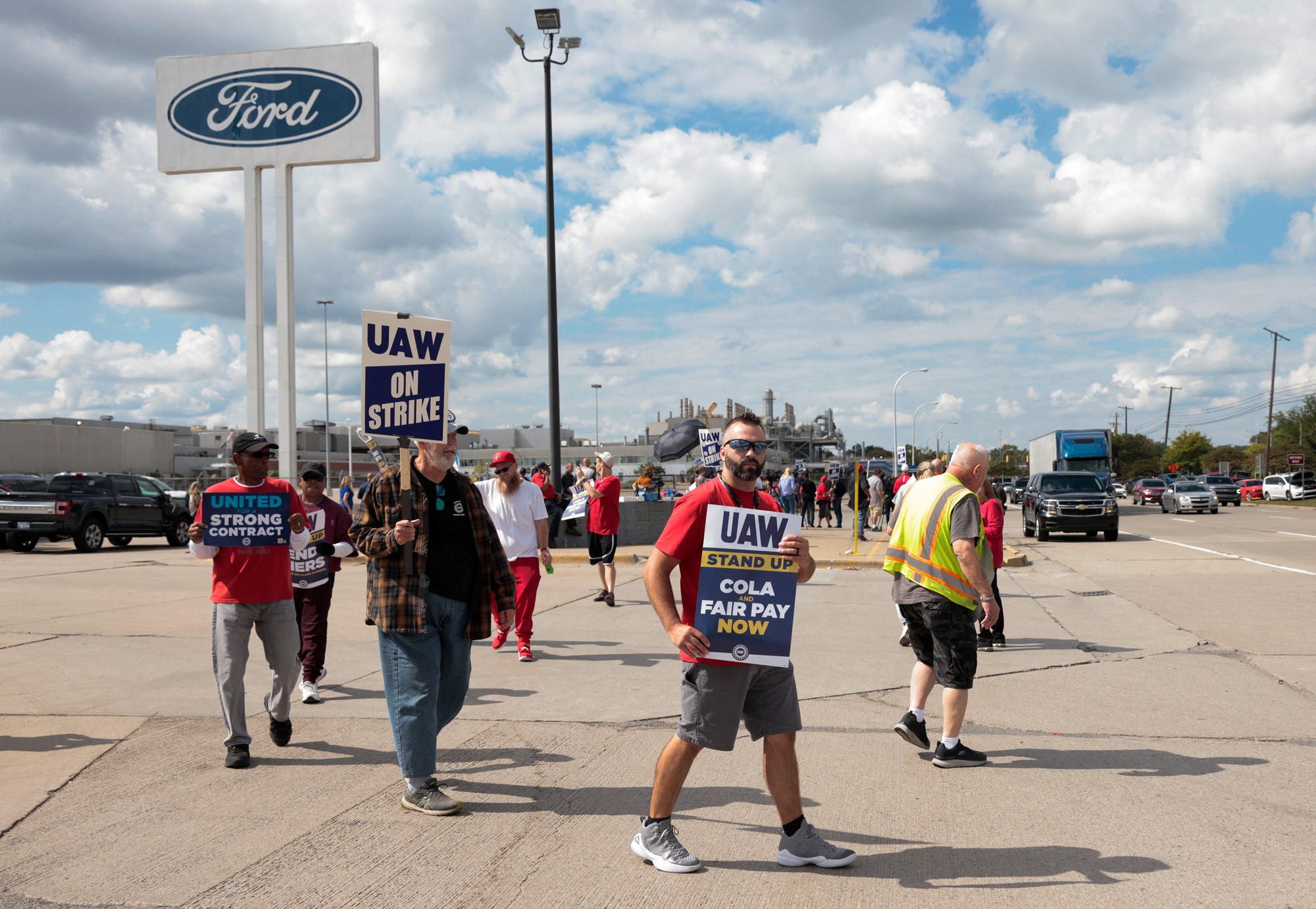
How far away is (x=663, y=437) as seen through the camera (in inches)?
1364

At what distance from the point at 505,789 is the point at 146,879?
69.2 inches

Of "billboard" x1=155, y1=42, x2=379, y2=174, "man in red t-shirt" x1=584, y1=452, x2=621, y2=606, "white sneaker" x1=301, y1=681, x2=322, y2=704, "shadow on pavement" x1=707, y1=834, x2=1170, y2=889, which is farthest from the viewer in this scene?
"billboard" x1=155, y1=42, x2=379, y2=174

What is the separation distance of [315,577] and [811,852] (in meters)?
4.44

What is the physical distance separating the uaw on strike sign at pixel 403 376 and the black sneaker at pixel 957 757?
328 centimetres

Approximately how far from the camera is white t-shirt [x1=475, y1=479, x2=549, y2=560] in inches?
376

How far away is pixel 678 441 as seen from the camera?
33906 mm

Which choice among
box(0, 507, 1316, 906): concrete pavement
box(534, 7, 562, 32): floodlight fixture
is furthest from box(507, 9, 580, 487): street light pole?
box(0, 507, 1316, 906): concrete pavement

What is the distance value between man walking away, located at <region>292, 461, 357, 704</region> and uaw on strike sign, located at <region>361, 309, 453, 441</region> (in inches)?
78.7

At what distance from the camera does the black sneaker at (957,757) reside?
19.0 ft

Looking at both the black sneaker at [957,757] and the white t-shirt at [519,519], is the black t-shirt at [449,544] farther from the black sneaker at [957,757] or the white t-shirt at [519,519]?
the white t-shirt at [519,519]

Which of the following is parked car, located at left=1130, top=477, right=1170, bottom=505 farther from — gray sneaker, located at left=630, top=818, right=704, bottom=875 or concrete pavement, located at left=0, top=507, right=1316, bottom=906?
gray sneaker, located at left=630, top=818, right=704, bottom=875

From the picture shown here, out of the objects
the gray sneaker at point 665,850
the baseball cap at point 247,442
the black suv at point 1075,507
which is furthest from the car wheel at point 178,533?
the gray sneaker at point 665,850

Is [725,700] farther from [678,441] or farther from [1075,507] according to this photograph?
[678,441]

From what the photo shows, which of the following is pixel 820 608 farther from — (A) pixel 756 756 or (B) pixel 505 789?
(B) pixel 505 789
